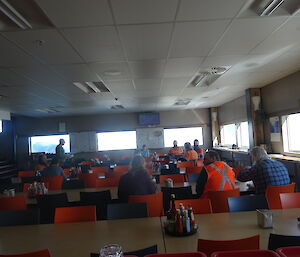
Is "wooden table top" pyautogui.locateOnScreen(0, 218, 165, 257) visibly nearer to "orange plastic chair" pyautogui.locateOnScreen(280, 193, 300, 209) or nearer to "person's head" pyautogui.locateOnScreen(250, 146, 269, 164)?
"orange plastic chair" pyautogui.locateOnScreen(280, 193, 300, 209)

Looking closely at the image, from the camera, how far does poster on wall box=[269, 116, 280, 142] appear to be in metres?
6.65

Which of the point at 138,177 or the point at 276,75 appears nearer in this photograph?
the point at 138,177

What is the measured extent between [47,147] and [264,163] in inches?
430

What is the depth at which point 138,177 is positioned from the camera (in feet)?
10.8

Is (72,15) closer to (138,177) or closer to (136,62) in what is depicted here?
(136,62)

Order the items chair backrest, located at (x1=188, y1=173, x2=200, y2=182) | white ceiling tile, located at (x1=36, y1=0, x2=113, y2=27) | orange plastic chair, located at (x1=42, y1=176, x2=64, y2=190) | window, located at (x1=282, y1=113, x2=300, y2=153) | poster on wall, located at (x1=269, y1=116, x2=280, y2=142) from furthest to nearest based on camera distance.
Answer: poster on wall, located at (x1=269, y1=116, x2=280, y2=142) → window, located at (x1=282, y1=113, x2=300, y2=153) → orange plastic chair, located at (x1=42, y1=176, x2=64, y2=190) → chair backrest, located at (x1=188, y1=173, x2=200, y2=182) → white ceiling tile, located at (x1=36, y1=0, x2=113, y2=27)

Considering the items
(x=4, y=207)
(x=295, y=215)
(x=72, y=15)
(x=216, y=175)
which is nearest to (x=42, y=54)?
(x=72, y=15)

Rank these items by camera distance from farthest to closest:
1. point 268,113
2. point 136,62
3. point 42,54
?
1. point 268,113
2. point 136,62
3. point 42,54

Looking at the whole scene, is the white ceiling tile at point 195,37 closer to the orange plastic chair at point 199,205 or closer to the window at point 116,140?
the orange plastic chair at point 199,205

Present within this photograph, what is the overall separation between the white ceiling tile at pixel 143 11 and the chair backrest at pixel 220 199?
2008 millimetres

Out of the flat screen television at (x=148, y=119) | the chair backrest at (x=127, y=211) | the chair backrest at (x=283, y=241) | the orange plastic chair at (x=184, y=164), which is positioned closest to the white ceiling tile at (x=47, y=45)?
the chair backrest at (x=127, y=211)

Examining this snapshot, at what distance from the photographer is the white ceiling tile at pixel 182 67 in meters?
4.34

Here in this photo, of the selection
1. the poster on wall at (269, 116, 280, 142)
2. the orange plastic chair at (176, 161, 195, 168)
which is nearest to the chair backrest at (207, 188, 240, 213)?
the orange plastic chair at (176, 161, 195, 168)

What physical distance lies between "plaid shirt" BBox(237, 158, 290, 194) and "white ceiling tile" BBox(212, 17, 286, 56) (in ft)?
5.53
